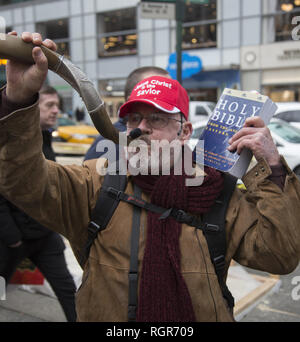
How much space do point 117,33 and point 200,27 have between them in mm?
5293

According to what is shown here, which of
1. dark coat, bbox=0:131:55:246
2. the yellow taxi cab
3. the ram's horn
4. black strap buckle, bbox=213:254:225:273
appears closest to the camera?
the ram's horn

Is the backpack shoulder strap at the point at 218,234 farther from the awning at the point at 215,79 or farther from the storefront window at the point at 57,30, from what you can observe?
the storefront window at the point at 57,30

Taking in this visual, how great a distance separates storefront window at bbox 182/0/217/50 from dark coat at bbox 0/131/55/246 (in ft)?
64.5

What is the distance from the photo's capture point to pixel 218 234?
5.63 ft

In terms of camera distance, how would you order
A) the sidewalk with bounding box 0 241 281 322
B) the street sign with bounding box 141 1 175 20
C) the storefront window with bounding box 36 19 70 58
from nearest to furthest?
1. the sidewalk with bounding box 0 241 281 322
2. the street sign with bounding box 141 1 175 20
3. the storefront window with bounding box 36 19 70 58

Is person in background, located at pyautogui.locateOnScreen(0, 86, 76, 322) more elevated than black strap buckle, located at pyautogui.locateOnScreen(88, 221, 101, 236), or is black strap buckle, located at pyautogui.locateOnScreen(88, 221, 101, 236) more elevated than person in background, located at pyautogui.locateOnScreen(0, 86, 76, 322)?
black strap buckle, located at pyautogui.locateOnScreen(88, 221, 101, 236)

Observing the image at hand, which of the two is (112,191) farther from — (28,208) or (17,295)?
(17,295)

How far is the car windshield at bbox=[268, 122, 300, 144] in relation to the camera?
28.5 feet

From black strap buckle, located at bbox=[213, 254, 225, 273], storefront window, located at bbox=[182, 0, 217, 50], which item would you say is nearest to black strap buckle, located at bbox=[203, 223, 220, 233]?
black strap buckle, located at bbox=[213, 254, 225, 273]

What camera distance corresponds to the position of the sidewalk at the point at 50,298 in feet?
12.3

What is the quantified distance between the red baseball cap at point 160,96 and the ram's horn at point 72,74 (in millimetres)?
362

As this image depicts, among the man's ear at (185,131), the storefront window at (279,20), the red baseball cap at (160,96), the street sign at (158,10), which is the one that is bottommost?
the man's ear at (185,131)

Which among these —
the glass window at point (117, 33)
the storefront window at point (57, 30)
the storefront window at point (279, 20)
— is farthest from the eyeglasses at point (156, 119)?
the storefront window at point (57, 30)

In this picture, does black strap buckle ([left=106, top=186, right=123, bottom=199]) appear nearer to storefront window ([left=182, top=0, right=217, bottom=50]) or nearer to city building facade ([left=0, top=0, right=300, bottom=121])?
city building facade ([left=0, top=0, right=300, bottom=121])
